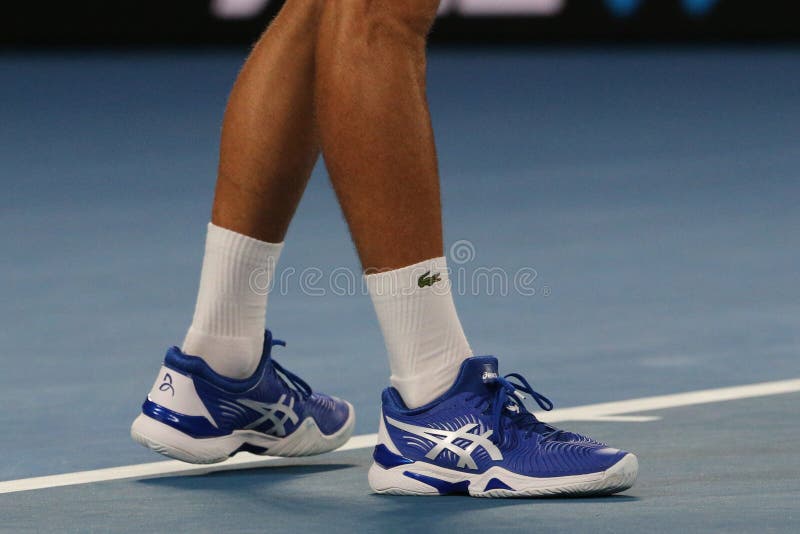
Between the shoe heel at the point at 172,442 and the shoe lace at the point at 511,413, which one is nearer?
the shoe lace at the point at 511,413

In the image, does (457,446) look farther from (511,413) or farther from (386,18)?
(386,18)

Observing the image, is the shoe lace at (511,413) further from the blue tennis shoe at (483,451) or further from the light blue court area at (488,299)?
the light blue court area at (488,299)

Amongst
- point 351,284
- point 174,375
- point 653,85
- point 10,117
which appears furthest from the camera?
point 653,85

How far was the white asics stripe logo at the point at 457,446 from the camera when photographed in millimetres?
2244

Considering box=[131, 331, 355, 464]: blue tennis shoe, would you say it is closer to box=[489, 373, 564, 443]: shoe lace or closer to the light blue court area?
the light blue court area

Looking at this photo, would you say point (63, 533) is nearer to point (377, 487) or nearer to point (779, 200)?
point (377, 487)

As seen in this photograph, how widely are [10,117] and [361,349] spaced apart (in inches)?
201

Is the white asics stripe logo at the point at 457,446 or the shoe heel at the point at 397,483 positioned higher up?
the white asics stripe logo at the point at 457,446

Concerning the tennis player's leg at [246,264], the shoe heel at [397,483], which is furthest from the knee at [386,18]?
the shoe heel at [397,483]

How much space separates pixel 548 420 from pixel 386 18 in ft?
2.39

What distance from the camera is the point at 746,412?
8.98 feet

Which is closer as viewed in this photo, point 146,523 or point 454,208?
point 146,523

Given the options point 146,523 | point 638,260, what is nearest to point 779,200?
point 638,260
